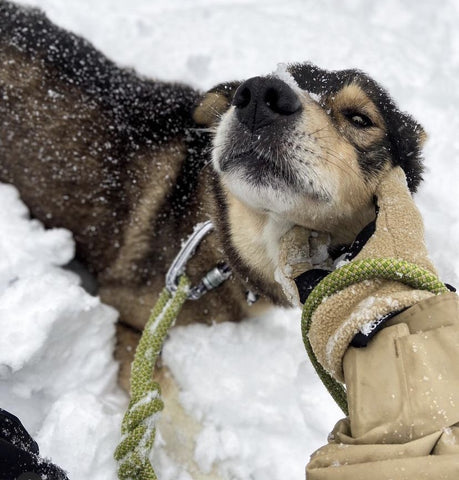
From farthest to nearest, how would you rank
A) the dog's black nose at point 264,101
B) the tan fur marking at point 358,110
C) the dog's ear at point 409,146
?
1. the dog's ear at point 409,146
2. the tan fur marking at point 358,110
3. the dog's black nose at point 264,101

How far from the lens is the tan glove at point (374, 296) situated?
1.38 metres

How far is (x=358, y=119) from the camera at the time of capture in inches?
85.8

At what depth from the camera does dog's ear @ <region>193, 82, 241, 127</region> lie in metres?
2.61

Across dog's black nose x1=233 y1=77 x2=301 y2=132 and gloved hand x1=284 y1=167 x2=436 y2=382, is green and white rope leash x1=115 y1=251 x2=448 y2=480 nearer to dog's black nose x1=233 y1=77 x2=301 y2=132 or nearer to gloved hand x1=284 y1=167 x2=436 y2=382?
gloved hand x1=284 y1=167 x2=436 y2=382

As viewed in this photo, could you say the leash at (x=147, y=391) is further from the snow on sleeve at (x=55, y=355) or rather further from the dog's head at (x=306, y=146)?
the dog's head at (x=306, y=146)

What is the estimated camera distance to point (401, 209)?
170cm

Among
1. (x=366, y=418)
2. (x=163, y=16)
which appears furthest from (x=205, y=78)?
(x=366, y=418)

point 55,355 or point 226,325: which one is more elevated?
point 226,325

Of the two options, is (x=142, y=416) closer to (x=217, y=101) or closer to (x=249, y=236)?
(x=249, y=236)

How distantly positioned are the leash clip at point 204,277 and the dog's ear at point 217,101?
1.83 feet

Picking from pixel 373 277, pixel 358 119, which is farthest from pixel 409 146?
pixel 373 277

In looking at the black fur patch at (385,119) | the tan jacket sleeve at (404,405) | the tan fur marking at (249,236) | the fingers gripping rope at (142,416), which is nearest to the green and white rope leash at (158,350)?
the fingers gripping rope at (142,416)

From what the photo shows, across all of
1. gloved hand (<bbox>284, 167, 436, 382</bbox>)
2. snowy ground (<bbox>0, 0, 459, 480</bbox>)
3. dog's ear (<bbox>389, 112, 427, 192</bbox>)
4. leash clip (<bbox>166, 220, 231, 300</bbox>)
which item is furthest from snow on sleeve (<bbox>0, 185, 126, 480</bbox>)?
dog's ear (<bbox>389, 112, 427, 192</bbox>)

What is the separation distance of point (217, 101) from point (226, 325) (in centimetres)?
124
